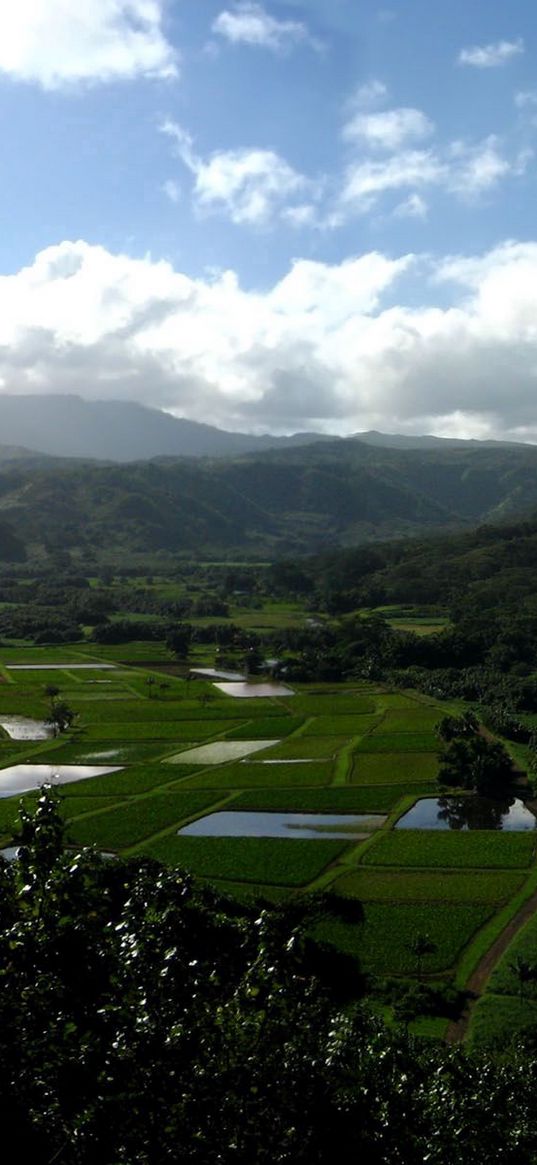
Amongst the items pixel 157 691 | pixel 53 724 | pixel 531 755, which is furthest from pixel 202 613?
pixel 531 755

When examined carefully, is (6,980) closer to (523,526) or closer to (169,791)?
(169,791)

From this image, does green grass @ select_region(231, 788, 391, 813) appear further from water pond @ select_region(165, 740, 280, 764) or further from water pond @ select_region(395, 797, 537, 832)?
water pond @ select_region(165, 740, 280, 764)

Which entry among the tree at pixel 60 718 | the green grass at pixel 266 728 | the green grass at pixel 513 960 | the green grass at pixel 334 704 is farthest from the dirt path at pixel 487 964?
the tree at pixel 60 718

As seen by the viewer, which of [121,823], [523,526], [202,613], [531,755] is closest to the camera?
[121,823]

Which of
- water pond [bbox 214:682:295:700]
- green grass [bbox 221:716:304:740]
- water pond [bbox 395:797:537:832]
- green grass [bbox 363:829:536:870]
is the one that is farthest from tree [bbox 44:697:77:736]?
green grass [bbox 363:829:536:870]

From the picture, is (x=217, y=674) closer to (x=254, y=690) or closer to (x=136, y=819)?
(x=254, y=690)

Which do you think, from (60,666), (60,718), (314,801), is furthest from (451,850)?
(60,666)
